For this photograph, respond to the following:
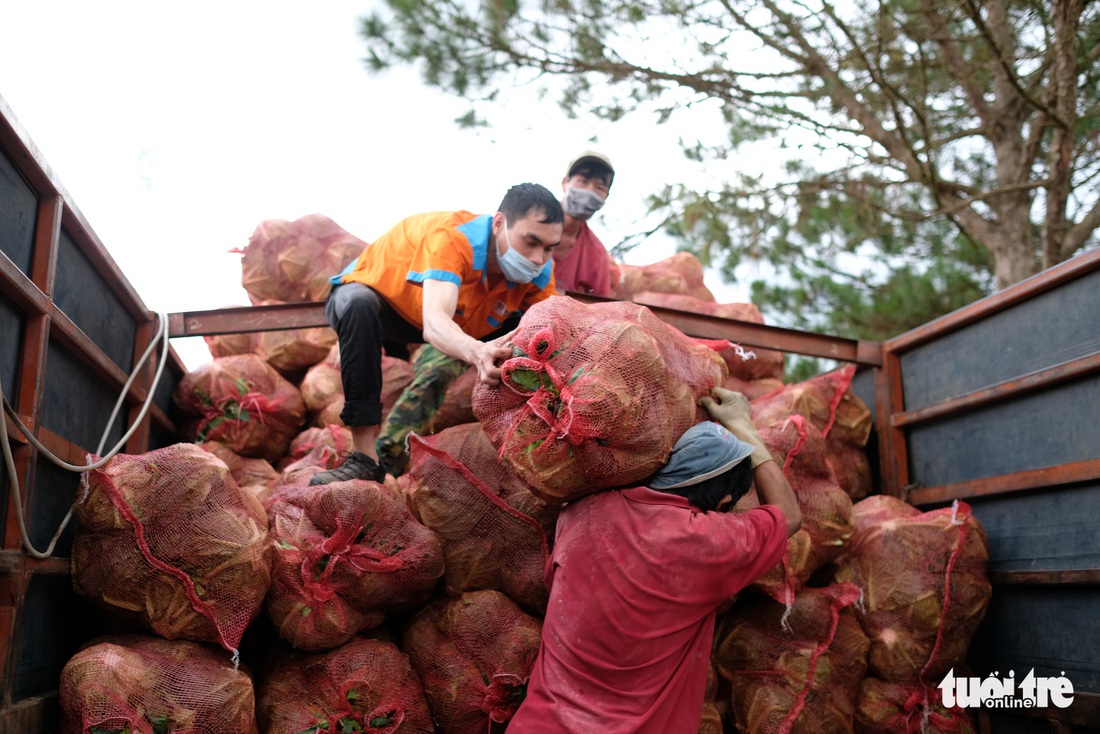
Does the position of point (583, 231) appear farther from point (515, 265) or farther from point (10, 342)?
point (10, 342)

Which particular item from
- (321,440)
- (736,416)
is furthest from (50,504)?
(736,416)

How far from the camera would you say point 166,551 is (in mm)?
2771

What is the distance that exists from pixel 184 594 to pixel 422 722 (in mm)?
872

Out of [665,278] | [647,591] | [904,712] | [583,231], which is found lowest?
[904,712]

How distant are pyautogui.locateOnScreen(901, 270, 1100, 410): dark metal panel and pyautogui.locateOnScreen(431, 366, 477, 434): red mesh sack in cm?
218

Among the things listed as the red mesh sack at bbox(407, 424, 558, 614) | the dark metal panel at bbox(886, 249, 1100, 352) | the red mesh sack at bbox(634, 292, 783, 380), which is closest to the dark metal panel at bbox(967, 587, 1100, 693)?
the dark metal panel at bbox(886, 249, 1100, 352)

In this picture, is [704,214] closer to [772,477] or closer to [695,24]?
[695,24]

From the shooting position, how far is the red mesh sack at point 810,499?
3.57m

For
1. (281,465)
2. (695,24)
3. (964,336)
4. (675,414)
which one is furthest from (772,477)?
(695,24)

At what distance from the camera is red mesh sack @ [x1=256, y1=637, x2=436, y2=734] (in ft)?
9.67

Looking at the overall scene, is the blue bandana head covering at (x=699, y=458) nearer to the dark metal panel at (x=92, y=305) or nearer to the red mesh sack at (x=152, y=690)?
the red mesh sack at (x=152, y=690)

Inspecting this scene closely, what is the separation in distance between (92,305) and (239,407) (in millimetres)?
1242

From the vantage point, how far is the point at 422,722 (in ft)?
10.1

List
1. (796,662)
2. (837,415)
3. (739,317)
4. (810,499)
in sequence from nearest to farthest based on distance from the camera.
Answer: (796,662)
(810,499)
(837,415)
(739,317)
